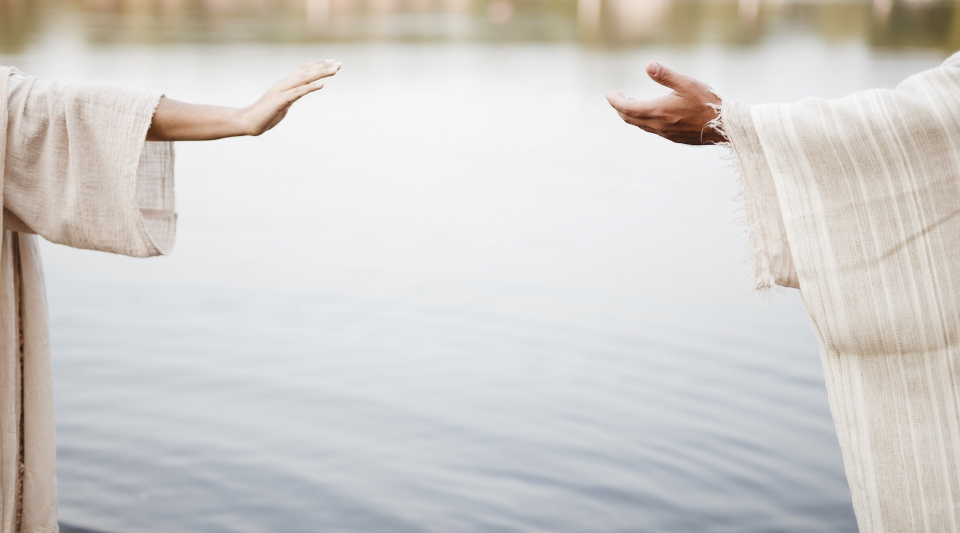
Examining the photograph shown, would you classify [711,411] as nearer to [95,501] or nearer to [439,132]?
[95,501]

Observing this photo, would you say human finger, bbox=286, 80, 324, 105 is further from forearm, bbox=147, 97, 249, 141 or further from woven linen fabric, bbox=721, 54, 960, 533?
woven linen fabric, bbox=721, 54, 960, 533

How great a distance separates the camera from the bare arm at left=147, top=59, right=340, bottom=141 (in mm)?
2104

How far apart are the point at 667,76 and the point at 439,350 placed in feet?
10.3

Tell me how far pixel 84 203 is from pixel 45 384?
573 mm

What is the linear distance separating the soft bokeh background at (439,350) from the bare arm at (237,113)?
5.60 feet

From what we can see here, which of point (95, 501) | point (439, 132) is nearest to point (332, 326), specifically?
point (95, 501)

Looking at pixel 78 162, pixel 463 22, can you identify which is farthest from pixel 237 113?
pixel 463 22

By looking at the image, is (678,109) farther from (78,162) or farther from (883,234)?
(78,162)

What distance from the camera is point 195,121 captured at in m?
2.16

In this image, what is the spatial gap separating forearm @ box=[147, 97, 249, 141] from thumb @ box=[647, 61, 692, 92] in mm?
880

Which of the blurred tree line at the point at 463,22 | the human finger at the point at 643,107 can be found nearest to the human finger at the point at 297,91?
the human finger at the point at 643,107

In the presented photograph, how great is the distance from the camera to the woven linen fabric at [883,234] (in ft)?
6.46

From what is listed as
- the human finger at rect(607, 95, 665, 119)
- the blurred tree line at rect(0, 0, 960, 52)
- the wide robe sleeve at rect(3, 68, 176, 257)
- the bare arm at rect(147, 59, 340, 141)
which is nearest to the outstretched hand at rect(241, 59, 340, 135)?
the bare arm at rect(147, 59, 340, 141)

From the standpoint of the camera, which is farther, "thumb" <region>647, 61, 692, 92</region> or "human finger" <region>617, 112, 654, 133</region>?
"human finger" <region>617, 112, 654, 133</region>
